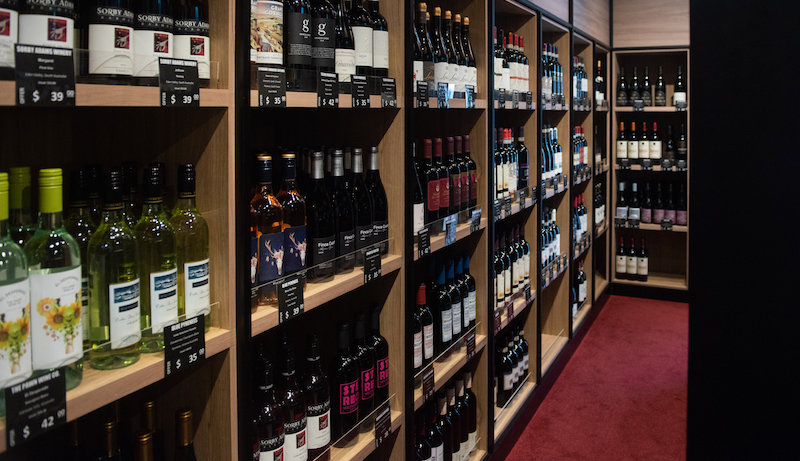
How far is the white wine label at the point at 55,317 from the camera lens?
0.97 meters

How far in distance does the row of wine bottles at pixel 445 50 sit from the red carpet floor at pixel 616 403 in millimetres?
1744

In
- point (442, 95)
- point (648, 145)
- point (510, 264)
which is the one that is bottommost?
point (510, 264)

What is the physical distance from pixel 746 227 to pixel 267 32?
1.08 m

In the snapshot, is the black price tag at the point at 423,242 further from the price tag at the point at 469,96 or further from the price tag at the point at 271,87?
the price tag at the point at 271,87

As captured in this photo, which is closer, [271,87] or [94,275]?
[94,275]

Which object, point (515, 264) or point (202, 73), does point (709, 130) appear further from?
point (515, 264)

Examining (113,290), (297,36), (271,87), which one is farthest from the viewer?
(297,36)

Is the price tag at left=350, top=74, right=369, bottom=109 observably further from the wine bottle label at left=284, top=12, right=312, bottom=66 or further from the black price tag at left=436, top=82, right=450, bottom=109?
the black price tag at left=436, top=82, right=450, bottom=109

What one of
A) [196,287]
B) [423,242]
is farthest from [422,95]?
[196,287]

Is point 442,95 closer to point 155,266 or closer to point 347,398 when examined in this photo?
point 347,398

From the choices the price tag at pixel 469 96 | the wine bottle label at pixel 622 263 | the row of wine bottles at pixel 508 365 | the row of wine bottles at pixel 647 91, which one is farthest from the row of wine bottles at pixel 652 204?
the price tag at pixel 469 96

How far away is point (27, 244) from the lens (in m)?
1.02

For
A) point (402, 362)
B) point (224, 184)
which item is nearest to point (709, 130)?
point (224, 184)

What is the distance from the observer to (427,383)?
7.38 feet
